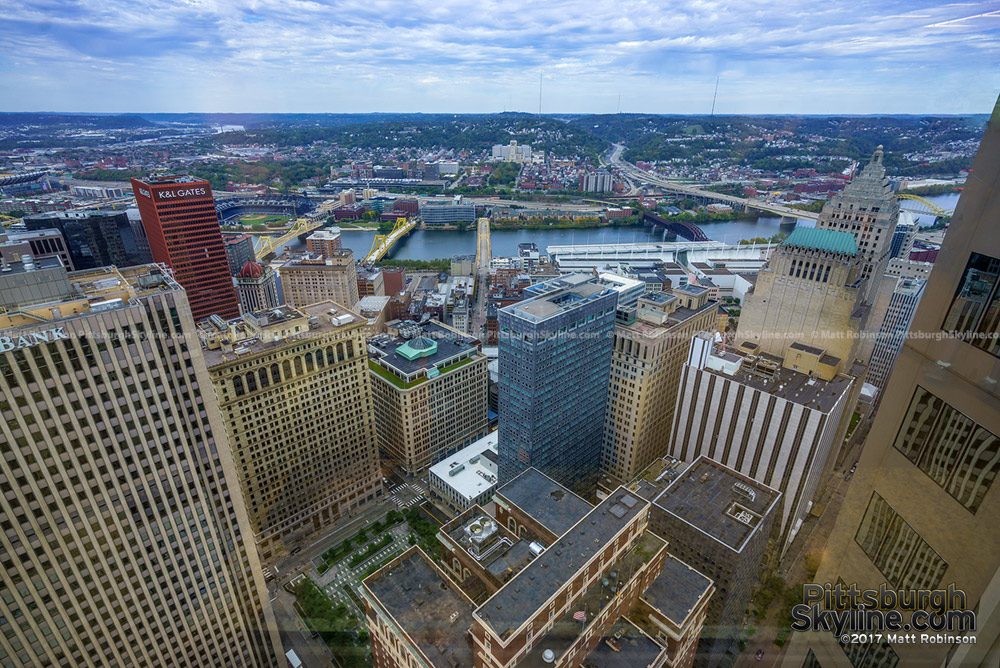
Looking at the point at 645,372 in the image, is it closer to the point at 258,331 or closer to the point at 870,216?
the point at 870,216

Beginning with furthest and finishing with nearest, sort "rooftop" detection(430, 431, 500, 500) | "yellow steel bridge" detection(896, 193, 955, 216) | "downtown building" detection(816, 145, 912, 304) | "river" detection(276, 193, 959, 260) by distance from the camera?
"river" detection(276, 193, 959, 260) → "yellow steel bridge" detection(896, 193, 955, 216) → "rooftop" detection(430, 431, 500, 500) → "downtown building" detection(816, 145, 912, 304)

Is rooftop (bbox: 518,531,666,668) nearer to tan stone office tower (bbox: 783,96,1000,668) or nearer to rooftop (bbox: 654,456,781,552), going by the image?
rooftop (bbox: 654,456,781,552)

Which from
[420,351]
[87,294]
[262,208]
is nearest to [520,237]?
[262,208]

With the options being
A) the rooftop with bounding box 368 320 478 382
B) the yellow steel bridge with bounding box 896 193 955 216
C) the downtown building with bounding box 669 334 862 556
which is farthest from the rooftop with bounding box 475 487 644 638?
the yellow steel bridge with bounding box 896 193 955 216

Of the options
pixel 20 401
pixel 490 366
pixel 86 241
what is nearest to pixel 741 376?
pixel 490 366

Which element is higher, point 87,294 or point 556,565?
point 87,294
